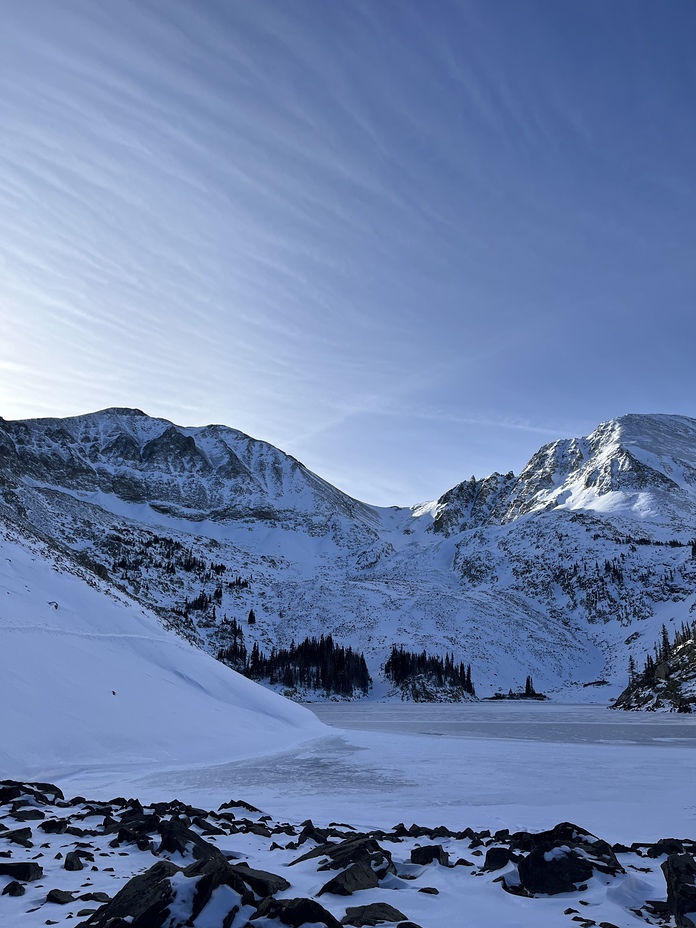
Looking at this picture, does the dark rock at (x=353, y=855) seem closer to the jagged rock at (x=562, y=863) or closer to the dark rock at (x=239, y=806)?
the jagged rock at (x=562, y=863)

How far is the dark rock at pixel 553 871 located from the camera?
6707 mm

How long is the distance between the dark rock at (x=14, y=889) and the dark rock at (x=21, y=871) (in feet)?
1.17

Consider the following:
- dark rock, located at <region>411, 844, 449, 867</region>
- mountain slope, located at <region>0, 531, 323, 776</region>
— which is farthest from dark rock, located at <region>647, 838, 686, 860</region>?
mountain slope, located at <region>0, 531, 323, 776</region>

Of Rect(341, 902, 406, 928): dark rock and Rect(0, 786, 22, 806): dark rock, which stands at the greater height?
Rect(341, 902, 406, 928): dark rock

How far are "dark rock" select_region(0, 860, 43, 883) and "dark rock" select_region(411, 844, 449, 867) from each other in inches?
179

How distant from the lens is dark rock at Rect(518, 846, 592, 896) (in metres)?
6.71

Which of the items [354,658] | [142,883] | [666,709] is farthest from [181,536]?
[142,883]

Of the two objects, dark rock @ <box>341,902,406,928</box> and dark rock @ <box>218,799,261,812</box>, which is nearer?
dark rock @ <box>341,902,406,928</box>

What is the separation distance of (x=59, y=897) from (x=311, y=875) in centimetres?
280

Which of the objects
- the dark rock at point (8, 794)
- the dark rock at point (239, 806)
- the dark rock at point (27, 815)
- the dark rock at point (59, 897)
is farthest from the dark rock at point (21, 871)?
the dark rock at point (239, 806)

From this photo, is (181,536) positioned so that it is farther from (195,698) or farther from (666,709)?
(195,698)

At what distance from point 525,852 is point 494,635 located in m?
120

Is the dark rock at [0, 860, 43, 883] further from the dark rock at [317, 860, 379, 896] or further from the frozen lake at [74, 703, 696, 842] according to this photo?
the frozen lake at [74, 703, 696, 842]

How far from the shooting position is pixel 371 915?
5.51 m
